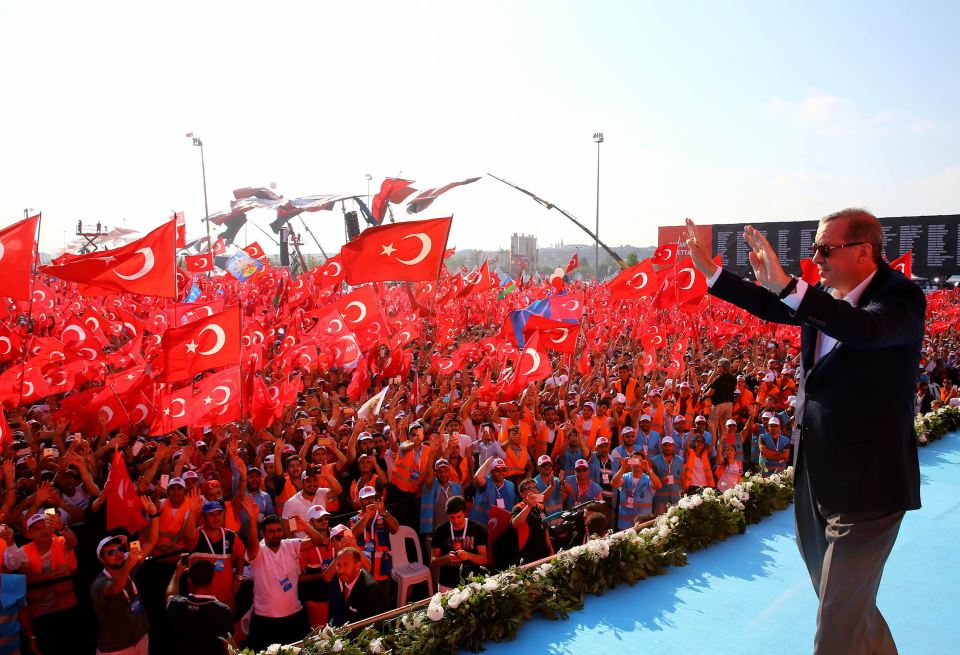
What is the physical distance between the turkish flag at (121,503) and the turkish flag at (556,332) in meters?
6.76

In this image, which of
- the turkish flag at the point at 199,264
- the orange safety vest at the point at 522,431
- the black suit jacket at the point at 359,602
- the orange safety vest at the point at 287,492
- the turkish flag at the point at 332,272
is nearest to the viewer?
the black suit jacket at the point at 359,602

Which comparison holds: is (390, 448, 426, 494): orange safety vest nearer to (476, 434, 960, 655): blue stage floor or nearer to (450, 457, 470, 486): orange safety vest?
(450, 457, 470, 486): orange safety vest

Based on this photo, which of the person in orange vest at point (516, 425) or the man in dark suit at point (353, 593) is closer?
the man in dark suit at point (353, 593)

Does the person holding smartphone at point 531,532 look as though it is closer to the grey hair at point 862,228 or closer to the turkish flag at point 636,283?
the grey hair at point 862,228

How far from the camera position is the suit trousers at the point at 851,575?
2.60m

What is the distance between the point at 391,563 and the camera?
21.5ft

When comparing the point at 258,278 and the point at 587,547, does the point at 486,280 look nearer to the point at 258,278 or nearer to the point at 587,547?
the point at 258,278

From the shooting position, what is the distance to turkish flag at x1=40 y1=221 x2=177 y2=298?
8.94 meters

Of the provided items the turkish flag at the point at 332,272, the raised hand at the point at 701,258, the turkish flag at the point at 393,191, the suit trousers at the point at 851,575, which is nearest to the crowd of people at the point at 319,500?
the suit trousers at the point at 851,575

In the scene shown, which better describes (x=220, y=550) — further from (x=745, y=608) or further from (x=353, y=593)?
(x=745, y=608)

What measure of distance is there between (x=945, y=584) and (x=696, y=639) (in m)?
2.03

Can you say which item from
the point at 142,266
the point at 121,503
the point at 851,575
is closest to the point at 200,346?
the point at 142,266

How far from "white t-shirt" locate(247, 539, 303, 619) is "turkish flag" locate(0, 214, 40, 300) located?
450 cm

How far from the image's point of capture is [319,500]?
289 inches
